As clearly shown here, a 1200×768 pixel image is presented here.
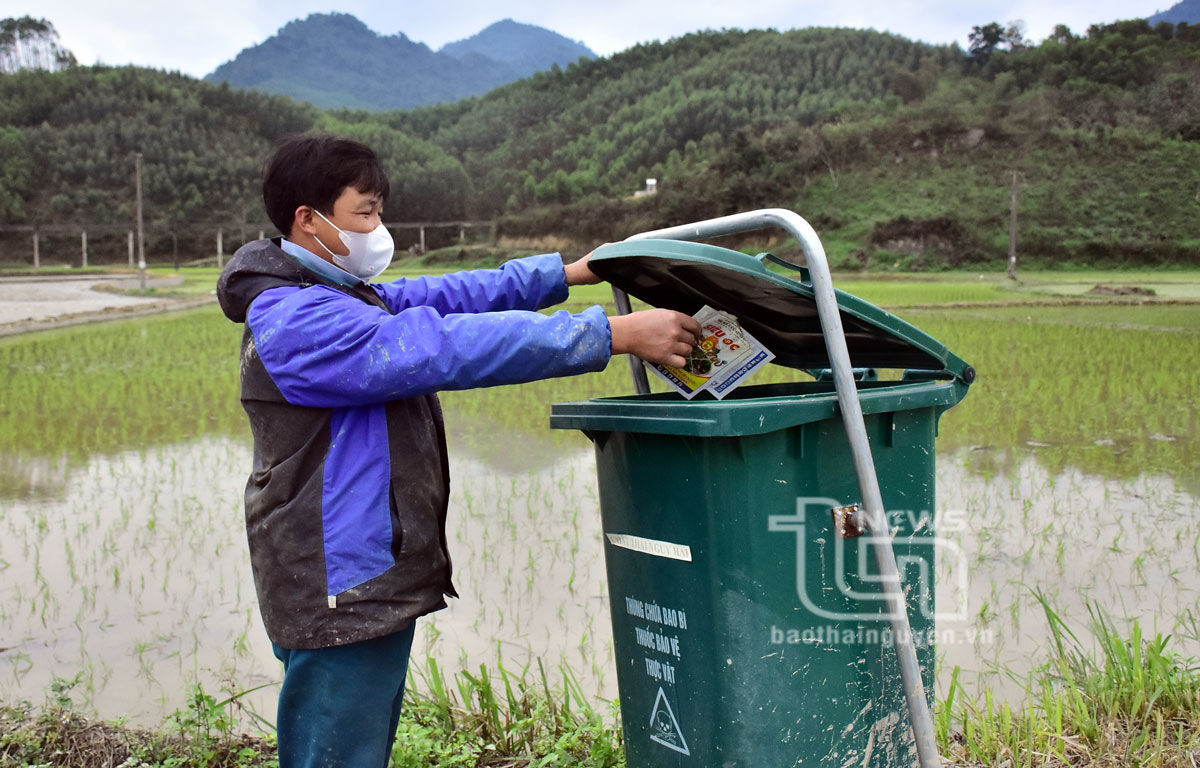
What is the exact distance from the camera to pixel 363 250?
5.37 feet

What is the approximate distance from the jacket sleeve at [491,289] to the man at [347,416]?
0.95 ft

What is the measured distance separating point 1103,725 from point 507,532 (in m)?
2.51

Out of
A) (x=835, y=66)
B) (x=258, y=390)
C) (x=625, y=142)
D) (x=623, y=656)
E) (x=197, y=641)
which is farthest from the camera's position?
(x=835, y=66)

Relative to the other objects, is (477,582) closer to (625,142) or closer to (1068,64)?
(1068,64)

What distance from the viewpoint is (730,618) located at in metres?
1.47

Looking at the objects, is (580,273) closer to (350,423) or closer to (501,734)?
(350,423)

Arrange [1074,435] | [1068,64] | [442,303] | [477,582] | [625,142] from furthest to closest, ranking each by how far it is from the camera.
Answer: [625,142], [1068,64], [1074,435], [477,582], [442,303]

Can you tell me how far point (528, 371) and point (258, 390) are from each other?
452 mm

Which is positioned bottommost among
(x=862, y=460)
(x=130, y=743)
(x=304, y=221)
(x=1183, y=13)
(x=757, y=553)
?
(x=130, y=743)

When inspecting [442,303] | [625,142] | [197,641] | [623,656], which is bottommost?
[197,641]

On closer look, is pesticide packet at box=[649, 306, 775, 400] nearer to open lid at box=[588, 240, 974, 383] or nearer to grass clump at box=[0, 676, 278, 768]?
open lid at box=[588, 240, 974, 383]

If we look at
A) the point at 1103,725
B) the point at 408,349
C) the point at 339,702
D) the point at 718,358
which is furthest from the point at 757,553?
the point at 1103,725

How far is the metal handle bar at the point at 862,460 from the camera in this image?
4.63ft

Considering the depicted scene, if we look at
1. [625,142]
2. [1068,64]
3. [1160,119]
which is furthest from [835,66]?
[1160,119]
